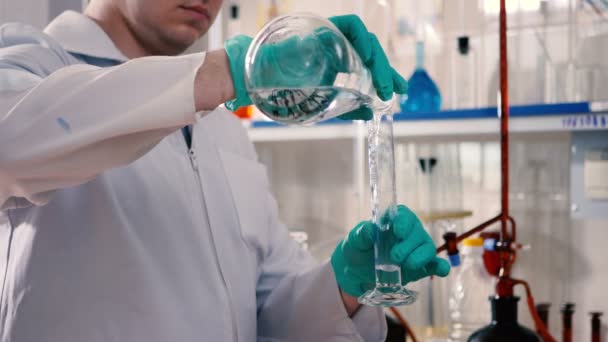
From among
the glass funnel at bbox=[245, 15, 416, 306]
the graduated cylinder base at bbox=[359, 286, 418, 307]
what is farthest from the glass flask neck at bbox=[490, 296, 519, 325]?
the glass funnel at bbox=[245, 15, 416, 306]

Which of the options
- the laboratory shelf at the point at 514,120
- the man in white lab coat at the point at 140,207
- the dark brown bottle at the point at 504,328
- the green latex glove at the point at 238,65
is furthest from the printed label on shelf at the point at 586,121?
Answer: the green latex glove at the point at 238,65

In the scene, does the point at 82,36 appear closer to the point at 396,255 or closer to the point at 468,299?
the point at 396,255

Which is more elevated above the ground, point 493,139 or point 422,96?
point 422,96

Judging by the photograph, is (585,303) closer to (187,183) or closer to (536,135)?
(536,135)

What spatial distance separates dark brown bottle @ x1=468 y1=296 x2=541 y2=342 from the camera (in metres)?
1.24

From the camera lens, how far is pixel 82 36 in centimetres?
122

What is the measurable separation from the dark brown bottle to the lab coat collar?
79 centimetres

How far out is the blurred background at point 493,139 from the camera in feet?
6.65

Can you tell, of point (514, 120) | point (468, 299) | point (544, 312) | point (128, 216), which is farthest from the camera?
point (468, 299)

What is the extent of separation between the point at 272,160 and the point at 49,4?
1.52 metres

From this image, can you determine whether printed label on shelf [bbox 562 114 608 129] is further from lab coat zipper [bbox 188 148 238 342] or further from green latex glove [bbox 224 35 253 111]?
green latex glove [bbox 224 35 253 111]

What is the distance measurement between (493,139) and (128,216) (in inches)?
57.7

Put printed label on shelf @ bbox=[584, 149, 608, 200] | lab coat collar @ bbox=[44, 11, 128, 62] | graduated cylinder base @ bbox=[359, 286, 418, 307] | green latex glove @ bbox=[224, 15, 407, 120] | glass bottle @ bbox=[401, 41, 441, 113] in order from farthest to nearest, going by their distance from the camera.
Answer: glass bottle @ bbox=[401, 41, 441, 113] → printed label on shelf @ bbox=[584, 149, 608, 200] → lab coat collar @ bbox=[44, 11, 128, 62] → graduated cylinder base @ bbox=[359, 286, 418, 307] → green latex glove @ bbox=[224, 15, 407, 120]

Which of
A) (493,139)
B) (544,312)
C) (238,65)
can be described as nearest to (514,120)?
(493,139)
